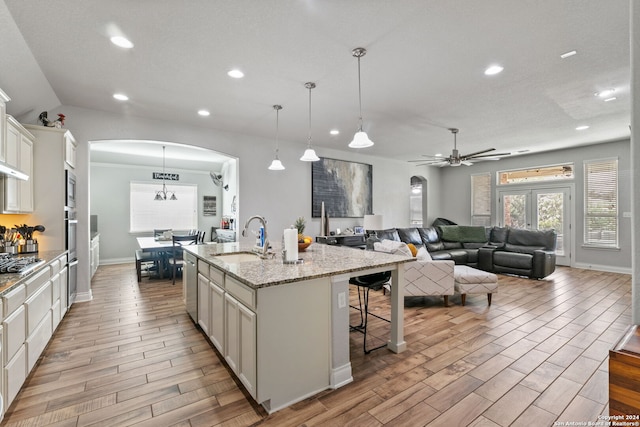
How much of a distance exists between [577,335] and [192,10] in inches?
184

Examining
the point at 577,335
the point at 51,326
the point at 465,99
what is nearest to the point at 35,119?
the point at 51,326

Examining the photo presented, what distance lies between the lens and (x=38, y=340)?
2426 millimetres

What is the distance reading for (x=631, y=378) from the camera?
2.75 feet

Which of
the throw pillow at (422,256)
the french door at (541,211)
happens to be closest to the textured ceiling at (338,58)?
the throw pillow at (422,256)

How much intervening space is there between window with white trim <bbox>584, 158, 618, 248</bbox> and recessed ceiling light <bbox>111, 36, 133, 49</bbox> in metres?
8.63

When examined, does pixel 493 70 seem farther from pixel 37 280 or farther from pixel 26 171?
pixel 26 171

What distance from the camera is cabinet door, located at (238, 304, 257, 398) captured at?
Result: 6.24 ft

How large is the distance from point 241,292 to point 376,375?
128 cm

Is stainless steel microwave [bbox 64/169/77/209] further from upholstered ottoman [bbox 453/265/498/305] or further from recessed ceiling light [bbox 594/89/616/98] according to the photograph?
recessed ceiling light [bbox 594/89/616/98]

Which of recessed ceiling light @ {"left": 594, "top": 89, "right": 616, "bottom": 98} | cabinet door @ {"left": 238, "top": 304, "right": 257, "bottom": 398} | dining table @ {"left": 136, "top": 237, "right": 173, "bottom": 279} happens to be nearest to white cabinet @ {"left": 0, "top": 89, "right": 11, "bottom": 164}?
cabinet door @ {"left": 238, "top": 304, "right": 257, "bottom": 398}

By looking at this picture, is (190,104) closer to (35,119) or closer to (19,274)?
(35,119)

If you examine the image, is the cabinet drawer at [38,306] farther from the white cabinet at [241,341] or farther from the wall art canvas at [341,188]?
the wall art canvas at [341,188]

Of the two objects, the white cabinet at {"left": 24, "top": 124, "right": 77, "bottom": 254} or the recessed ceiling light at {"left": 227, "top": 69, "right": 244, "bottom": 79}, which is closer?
the recessed ceiling light at {"left": 227, "top": 69, "right": 244, "bottom": 79}

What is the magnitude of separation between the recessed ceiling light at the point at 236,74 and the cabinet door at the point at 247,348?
2.39 metres
